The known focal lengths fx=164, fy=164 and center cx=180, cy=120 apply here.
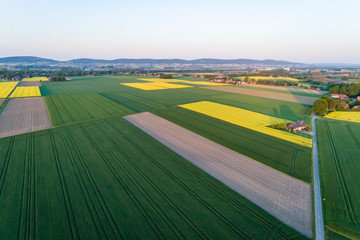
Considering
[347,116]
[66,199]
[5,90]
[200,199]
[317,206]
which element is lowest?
[317,206]

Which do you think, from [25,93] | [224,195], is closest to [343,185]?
[224,195]

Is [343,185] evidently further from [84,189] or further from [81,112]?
[81,112]

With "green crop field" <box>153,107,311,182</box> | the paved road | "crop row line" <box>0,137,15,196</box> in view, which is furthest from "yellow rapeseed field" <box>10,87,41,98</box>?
the paved road

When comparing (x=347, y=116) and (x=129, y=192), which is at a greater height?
(x=347, y=116)

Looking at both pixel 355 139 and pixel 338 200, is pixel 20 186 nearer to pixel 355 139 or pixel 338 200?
pixel 338 200

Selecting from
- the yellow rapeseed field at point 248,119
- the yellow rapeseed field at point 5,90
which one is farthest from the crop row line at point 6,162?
the yellow rapeseed field at point 5,90

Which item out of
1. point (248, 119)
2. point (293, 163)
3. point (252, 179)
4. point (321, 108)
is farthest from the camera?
point (321, 108)
